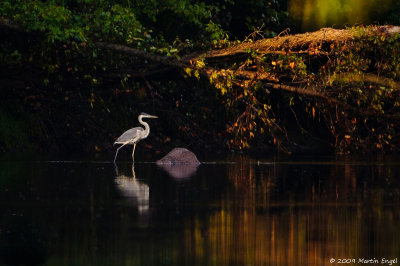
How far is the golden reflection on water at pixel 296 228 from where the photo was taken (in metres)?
9.65

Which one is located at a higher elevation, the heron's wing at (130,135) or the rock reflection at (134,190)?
the heron's wing at (130,135)

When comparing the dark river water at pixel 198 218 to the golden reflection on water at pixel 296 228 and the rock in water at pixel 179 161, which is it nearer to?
the golden reflection on water at pixel 296 228

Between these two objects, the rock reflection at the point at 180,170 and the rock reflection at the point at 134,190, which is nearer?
the rock reflection at the point at 134,190

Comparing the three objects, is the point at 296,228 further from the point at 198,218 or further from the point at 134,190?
the point at 134,190

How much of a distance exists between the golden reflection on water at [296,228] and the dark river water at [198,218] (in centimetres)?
1

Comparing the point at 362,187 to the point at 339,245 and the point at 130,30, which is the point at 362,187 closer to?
the point at 339,245

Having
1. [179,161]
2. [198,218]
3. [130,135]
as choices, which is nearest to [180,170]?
[179,161]

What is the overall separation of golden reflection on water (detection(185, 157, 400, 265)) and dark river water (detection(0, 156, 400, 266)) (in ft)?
0.04

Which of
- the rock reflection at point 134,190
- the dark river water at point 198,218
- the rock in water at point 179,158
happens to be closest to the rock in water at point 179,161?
the rock in water at point 179,158

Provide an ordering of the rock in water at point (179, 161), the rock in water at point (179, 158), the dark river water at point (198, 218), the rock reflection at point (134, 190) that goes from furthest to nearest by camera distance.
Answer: the rock in water at point (179, 158) < the rock in water at point (179, 161) < the rock reflection at point (134, 190) < the dark river water at point (198, 218)

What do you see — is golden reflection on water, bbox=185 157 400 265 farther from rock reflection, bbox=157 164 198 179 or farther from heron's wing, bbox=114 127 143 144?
heron's wing, bbox=114 127 143 144

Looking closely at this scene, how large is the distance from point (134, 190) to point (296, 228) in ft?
17.5

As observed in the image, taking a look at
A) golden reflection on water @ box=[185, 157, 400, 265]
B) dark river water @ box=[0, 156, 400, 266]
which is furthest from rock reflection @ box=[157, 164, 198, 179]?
golden reflection on water @ box=[185, 157, 400, 265]

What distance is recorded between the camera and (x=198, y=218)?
41.0 ft
